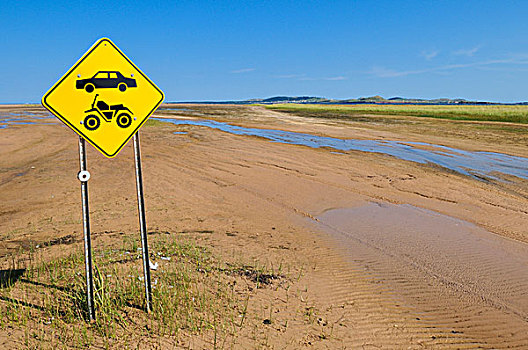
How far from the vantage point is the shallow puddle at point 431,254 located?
4977mm

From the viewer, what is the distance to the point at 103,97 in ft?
10.4

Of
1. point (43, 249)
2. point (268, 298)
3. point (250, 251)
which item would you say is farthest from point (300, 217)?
point (43, 249)

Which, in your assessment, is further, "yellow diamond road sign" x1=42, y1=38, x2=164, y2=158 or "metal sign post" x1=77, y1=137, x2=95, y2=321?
"metal sign post" x1=77, y1=137, x2=95, y2=321

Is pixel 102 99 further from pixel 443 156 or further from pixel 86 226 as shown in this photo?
pixel 443 156

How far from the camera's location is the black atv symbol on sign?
313 centimetres

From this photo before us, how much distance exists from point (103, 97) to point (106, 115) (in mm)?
158

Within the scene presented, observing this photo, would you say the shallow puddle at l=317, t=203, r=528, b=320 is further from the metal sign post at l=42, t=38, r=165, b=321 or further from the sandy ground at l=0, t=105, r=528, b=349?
the metal sign post at l=42, t=38, r=165, b=321

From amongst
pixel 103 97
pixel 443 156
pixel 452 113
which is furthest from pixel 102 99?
pixel 452 113

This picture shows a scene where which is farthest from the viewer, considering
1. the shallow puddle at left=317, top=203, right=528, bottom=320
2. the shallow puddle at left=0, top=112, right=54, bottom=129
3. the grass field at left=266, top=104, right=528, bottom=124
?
the grass field at left=266, top=104, right=528, bottom=124

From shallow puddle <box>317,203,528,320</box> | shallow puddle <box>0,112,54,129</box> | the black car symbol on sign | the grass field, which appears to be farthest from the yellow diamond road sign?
the grass field

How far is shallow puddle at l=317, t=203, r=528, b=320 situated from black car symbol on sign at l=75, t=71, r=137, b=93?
425cm

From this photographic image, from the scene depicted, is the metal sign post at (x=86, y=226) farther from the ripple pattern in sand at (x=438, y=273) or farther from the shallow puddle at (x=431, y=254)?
A: the shallow puddle at (x=431, y=254)

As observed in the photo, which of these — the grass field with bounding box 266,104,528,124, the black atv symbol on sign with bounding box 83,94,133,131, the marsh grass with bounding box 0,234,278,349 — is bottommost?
the marsh grass with bounding box 0,234,278,349

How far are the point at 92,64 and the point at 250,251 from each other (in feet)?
12.3
